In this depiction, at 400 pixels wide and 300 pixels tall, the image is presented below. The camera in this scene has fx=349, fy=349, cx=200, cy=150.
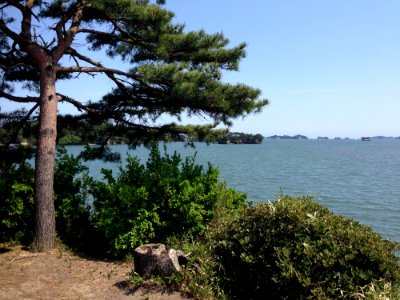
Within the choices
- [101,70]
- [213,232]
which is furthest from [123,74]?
[213,232]

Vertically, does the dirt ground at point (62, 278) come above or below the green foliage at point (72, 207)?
below

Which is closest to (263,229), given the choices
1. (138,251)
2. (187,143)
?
(138,251)

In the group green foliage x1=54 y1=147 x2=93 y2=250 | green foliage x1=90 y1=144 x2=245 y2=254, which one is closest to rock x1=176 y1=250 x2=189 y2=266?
green foliage x1=90 y1=144 x2=245 y2=254

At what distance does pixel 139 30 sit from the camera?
8.31 meters

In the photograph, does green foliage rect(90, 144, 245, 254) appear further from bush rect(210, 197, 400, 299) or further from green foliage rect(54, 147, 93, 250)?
bush rect(210, 197, 400, 299)

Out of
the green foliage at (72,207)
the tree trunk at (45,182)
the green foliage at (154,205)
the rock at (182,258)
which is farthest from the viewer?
the green foliage at (72,207)

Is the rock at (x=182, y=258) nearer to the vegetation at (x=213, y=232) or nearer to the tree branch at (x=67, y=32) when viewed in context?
the vegetation at (x=213, y=232)

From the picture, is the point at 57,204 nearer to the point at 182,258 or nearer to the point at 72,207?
the point at 72,207

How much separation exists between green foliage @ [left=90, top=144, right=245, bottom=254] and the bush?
1.32 m

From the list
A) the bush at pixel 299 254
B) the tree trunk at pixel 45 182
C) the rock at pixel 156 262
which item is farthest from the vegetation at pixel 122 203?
the bush at pixel 299 254

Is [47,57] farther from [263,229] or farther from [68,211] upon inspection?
[263,229]

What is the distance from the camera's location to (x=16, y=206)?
7535mm

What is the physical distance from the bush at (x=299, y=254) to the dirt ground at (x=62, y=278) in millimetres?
1081

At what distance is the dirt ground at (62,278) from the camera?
557 centimetres
